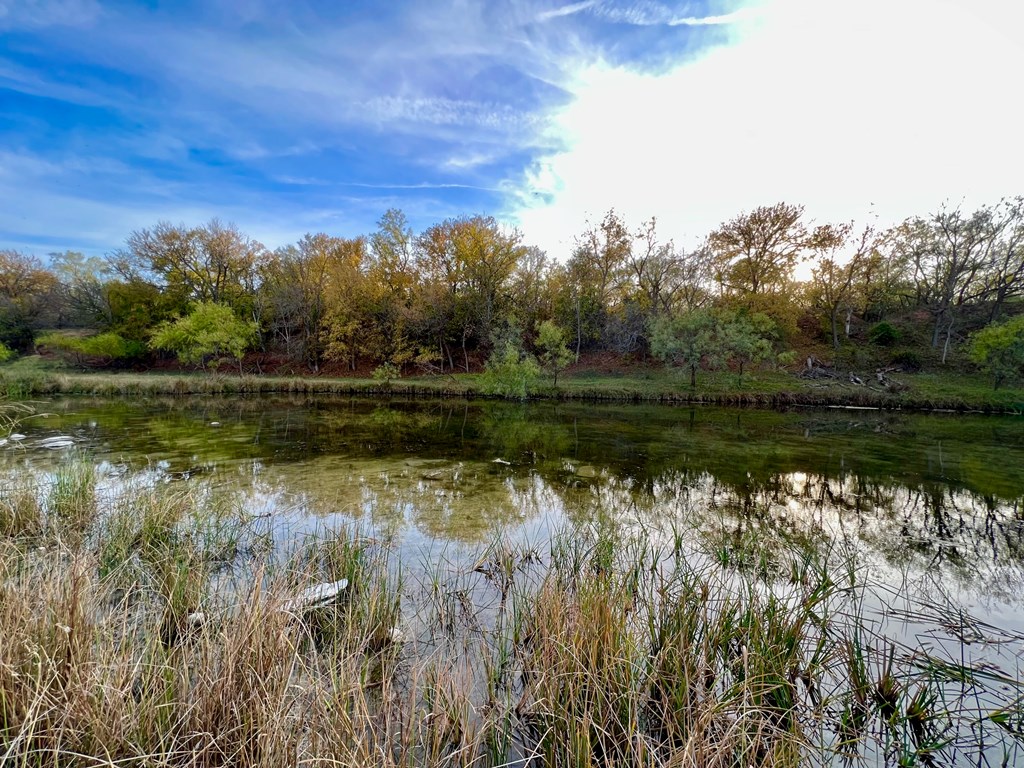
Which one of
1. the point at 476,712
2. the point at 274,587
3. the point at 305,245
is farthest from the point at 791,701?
the point at 305,245

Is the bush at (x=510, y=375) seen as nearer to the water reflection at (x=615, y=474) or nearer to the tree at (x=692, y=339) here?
the water reflection at (x=615, y=474)

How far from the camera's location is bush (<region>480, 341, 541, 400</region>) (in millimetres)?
27391

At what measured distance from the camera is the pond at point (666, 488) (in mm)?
4949

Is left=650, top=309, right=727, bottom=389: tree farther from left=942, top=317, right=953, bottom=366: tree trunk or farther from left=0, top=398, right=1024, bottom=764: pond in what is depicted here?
left=942, top=317, right=953, bottom=366: tree trunk

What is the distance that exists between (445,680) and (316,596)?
158 centimetres

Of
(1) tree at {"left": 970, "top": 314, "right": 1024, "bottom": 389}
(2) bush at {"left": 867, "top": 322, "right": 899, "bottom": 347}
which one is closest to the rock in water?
(1) tree at {"left": 970, "top": 314, "right": 1024, "bottom": 389}

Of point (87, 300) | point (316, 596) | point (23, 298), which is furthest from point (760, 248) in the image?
point (23, 298)

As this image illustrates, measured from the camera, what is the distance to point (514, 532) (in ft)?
22.3

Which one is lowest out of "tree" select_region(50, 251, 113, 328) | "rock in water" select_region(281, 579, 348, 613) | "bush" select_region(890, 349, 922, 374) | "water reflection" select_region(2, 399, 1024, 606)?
"water reflection" select_region(2, 399, 1024, 606)

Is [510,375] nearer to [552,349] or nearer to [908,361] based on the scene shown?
[552,349]

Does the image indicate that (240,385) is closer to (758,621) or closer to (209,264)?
(209,264)

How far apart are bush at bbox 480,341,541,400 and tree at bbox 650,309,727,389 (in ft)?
29.1

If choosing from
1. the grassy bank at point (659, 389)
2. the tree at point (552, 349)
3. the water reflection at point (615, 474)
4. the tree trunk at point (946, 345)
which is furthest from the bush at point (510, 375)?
the tree trunk at point (946, 345)

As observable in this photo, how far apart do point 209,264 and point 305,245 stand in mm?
10327
